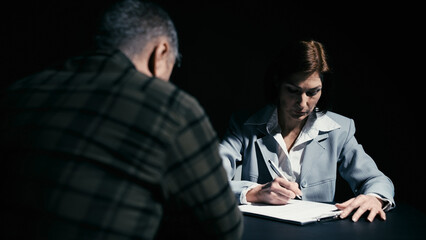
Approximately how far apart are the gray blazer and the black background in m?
0.40

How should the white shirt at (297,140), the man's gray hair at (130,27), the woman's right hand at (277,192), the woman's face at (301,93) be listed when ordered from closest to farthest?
the man's gray hair at (130,27), the woman's right hand at (277,192), the woman's face at (301,93), the white shirt at (297,140)

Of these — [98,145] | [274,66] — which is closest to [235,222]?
[98,145]

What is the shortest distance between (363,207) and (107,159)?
1009mm

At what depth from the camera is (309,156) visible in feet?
6.45

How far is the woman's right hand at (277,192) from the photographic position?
155cm

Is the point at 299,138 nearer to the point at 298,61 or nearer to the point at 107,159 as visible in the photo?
the point at 298,61

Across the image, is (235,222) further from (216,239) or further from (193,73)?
(193,73)

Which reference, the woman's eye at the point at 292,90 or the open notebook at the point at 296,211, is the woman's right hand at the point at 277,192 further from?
the woman's eye at the point at 292,90

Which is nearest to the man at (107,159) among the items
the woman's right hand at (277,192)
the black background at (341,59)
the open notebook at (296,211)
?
the open notebook at (296,211)

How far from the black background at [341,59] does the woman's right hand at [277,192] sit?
0.94 meters

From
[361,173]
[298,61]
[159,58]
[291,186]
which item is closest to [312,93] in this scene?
[298,61]

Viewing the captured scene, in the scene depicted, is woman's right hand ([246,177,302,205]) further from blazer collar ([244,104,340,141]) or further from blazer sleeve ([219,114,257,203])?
blazer collar ([244,104,340,141])

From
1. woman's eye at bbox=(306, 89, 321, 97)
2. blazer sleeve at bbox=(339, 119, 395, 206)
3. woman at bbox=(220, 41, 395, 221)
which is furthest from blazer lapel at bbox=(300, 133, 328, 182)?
woman's eye at bbox=(306, 89, 321, 97)

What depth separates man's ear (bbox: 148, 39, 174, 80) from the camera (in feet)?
3.36
